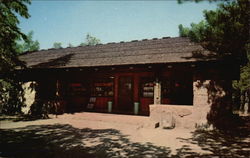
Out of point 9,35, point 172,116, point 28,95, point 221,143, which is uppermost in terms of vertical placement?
point 9,35

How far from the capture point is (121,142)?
723cm

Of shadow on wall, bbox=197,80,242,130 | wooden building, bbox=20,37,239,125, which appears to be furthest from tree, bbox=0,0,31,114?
shadow on wall, bbox=197,80,242,130

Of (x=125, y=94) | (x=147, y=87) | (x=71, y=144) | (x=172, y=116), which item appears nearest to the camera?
(x=71, y=144)

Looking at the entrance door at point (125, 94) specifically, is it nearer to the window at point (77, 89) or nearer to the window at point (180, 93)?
the window at point (180, 93)

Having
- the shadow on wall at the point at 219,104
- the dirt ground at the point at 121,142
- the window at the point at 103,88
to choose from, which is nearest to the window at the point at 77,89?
the window at the point at 103,88

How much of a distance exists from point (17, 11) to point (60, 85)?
5311mm

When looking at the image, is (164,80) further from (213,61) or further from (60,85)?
(60,85)

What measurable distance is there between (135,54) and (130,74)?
1894 millimetres

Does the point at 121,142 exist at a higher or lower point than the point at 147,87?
lower

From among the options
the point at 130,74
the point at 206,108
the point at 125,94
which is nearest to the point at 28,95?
the point at 125,94

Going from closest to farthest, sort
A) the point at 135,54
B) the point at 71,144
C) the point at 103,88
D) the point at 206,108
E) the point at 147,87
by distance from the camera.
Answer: the point at 71,144, the point at 206,108, the point at 135,54, the point at 147,87, the point at 103,88

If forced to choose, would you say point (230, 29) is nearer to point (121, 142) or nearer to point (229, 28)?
point (229, 28)

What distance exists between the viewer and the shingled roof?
A: 10.8 m

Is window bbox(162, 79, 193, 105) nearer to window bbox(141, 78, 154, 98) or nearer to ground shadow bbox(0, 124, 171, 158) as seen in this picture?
window bbox(141, 78, 154, 98)
